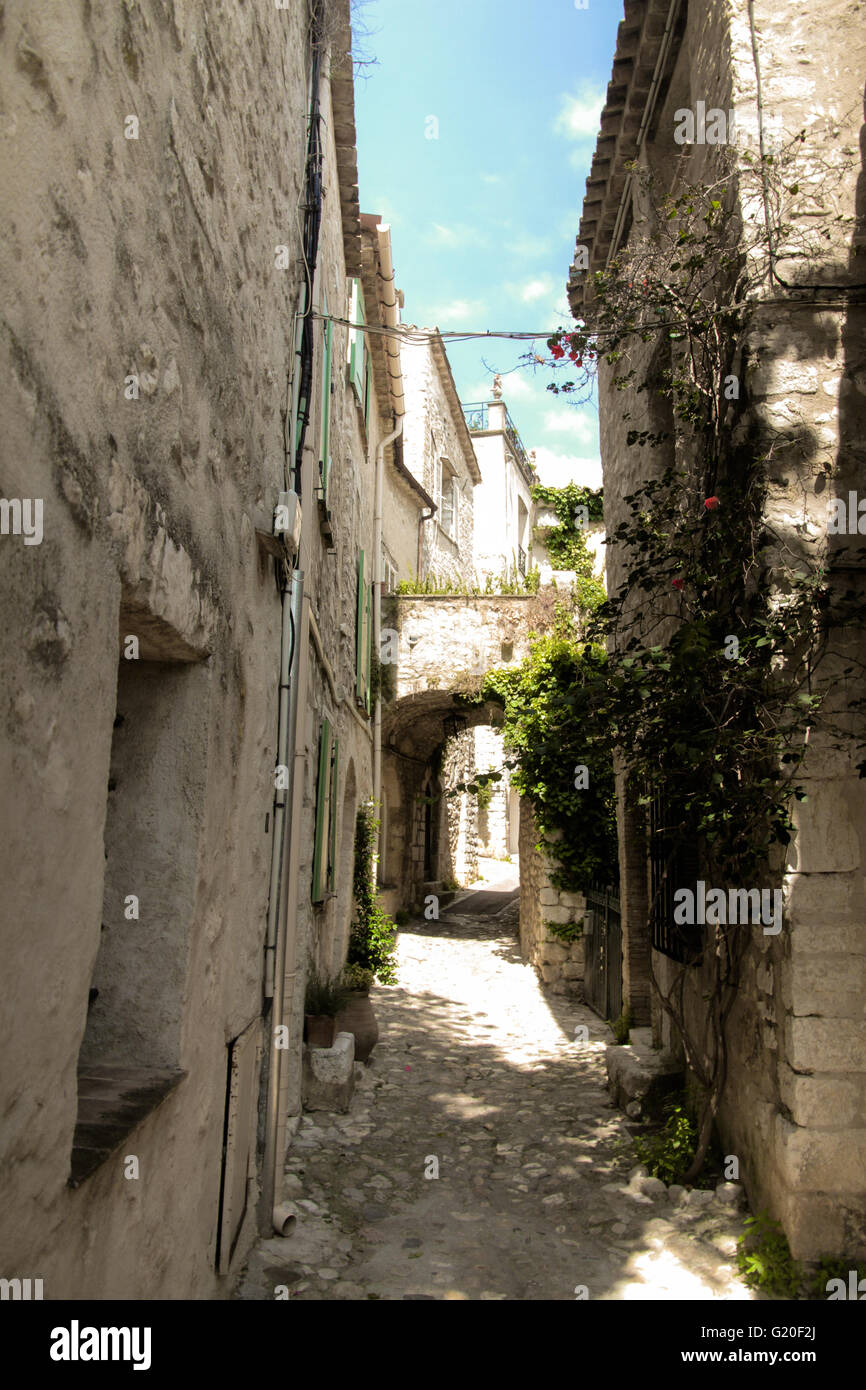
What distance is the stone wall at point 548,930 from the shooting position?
9.62m

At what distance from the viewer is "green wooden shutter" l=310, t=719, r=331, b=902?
5648mm

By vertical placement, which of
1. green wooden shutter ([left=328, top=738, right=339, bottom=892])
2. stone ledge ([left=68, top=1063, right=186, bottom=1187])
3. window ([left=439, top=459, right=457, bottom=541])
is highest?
window ([left=439, top=459, right=457, bottom=541])

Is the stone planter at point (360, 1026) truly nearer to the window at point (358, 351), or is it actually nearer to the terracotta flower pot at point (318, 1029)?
the terracotta flower pot at point (318, 1029)

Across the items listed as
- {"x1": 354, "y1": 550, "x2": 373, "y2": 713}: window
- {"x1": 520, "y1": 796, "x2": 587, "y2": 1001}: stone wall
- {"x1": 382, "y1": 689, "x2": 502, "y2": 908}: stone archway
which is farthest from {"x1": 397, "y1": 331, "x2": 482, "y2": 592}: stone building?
{"x1": 520, "y1": 796, "x2": 587, "y2": 1001}: stone wall

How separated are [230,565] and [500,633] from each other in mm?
9050

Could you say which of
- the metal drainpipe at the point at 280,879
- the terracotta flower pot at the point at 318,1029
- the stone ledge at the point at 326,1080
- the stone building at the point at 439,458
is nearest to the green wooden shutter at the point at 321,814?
the terracotta flower pot at the point at 318,1029

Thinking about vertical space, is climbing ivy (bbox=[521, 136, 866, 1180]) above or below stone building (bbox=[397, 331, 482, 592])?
below

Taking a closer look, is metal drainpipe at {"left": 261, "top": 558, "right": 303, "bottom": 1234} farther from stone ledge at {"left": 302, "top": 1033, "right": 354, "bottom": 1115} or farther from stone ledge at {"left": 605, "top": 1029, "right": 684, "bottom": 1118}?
stone ledge at {"left": 605, "top": 1029, "right": 684, "bottom": 1118}

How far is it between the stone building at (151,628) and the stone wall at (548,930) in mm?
6024

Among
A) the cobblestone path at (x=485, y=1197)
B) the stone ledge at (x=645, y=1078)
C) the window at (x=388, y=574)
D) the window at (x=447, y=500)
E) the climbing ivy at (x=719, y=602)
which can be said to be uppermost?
the window at (x=447, y=500)

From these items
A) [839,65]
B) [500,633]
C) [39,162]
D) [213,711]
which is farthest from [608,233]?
[39,162]

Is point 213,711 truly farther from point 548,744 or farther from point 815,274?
point 815,274

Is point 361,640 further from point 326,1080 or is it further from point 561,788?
point 326,1080

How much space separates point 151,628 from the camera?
2184 millimetres
